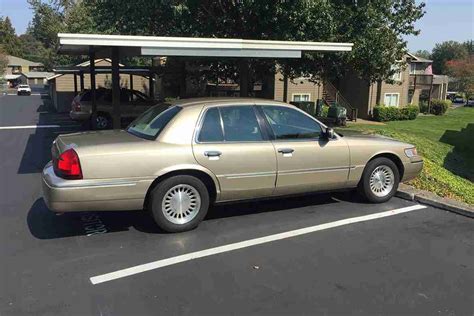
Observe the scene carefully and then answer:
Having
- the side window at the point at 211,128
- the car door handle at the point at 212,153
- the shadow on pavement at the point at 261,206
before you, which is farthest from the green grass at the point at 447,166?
the car door handle at the point at 212,153

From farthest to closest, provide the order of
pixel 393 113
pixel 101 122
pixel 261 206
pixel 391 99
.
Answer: pixel 391 99 < pixel 393 113 < pixel 101 122 < pixel 261 206

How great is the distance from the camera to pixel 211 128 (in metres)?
5.71

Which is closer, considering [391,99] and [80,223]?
[80,223]

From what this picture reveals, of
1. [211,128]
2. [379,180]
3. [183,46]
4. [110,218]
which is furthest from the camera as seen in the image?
[183,46]

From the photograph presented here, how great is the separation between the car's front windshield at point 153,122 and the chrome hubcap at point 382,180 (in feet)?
9.76

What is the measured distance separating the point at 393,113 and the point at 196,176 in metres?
31.7

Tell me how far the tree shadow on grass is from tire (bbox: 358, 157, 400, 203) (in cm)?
467

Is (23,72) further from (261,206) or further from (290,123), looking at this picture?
(290,123)

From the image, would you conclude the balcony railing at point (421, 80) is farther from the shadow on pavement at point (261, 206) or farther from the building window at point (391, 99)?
the shadow on pavement at point (261, 206)

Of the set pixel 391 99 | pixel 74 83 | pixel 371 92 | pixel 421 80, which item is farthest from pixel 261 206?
pixel 421 80

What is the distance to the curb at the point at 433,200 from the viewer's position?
6.48m

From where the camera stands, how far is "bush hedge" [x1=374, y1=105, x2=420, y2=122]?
3419cm

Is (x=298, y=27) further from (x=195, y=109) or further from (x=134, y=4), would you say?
(x=195, y=109)

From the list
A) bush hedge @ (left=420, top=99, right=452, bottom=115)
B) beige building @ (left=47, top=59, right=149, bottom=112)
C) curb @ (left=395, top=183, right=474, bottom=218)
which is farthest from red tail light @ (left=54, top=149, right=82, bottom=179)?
bush hedge @ (left=420, top=99, right=452, bottom=115)
